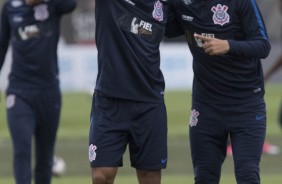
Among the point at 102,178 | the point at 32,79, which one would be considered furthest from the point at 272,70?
the point at 102,178

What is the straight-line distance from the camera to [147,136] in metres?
8.53

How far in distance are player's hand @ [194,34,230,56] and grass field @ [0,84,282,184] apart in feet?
15.2

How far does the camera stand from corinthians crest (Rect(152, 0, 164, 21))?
336 inches

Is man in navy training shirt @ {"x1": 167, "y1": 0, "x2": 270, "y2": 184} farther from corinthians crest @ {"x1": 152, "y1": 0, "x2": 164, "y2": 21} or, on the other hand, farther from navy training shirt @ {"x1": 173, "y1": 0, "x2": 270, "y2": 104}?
corinthians crest @ {"x1": 152, "y1": 0, "x2": 164, "y2": 21}

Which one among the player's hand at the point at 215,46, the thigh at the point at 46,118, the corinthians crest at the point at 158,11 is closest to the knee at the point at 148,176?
the player's hand at the point at 215,46

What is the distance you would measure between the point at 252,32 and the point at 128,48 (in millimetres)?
1008

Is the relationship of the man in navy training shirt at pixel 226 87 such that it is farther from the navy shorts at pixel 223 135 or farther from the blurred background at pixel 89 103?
the blurred background at pixel 89 103

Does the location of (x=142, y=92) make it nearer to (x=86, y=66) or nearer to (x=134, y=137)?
(x=134, y=137)

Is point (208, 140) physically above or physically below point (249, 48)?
below

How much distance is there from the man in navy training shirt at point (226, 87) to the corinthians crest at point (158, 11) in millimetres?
297

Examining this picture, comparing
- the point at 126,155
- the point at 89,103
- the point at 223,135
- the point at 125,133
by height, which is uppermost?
the point at 125,133

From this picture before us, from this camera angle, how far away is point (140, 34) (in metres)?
8.45

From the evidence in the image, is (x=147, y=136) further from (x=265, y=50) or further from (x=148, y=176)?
(x=265, y=50)

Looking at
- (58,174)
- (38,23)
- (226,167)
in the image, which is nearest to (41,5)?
(38,23)
